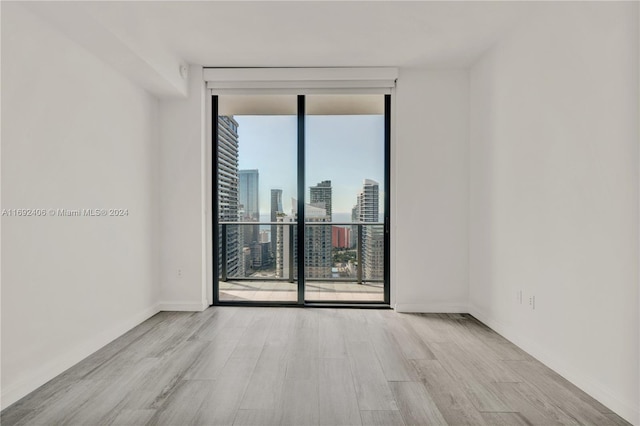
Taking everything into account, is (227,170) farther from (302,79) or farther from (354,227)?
(354,227)

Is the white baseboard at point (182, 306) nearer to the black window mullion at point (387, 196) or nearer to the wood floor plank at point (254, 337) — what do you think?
the wood floor plank at point (254, 337)

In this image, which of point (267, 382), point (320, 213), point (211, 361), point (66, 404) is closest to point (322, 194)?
point (320, 213)

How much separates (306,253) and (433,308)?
4.95ft

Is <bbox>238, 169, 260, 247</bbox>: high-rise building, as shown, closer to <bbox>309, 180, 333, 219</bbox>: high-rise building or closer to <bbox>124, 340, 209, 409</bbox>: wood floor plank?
<bbox>309, 180, 333, 219</bbox>: high-rise building

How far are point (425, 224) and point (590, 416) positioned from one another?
2.13 meters

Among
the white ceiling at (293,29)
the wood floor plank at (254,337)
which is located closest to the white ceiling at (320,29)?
the white ceiling at (293,29)

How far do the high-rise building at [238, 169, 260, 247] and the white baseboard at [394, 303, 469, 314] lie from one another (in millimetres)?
1886

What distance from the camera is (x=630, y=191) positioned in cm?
177

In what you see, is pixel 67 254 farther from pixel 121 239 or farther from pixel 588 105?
pixel 588 105

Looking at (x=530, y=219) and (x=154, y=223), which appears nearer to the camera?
(x=530, y=219)

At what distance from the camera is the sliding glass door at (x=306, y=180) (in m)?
3.88

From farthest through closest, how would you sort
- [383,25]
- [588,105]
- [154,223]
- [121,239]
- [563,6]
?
[154,223] → [121,239] → [383,25] → [563,6] → [588,105]

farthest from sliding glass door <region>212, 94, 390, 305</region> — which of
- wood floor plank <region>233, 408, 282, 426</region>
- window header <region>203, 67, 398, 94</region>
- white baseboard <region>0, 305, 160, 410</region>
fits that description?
wood floor plank <region>233, 408, 282, 426</region>

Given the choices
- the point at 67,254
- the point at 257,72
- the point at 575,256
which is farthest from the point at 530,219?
the point at 67,254
